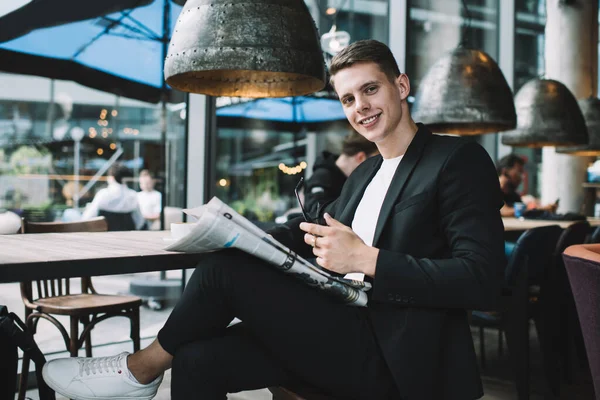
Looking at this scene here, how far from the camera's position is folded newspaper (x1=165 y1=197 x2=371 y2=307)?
1177mm

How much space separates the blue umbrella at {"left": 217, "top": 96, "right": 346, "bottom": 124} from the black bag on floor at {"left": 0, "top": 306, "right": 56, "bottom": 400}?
356cm

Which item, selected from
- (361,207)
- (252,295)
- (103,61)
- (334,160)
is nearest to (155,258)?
(252,295)

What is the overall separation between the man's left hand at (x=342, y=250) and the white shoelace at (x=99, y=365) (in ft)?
1.92

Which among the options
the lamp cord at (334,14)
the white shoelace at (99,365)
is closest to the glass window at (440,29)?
the lamp cord at (334,14)

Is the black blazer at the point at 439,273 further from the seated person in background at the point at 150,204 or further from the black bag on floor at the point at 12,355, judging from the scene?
the seated person in background at the point at 150,204

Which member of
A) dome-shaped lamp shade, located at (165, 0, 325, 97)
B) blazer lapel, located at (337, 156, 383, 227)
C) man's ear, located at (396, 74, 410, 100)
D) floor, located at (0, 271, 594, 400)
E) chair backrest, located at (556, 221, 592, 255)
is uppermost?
dome-shaped lamp shade, located at (165, 0, 325, 97)

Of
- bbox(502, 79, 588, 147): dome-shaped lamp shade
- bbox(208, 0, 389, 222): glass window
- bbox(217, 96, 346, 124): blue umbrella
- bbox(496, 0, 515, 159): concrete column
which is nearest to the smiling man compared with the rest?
bbox(502, 79, 588, 147): dome-shaped lamp shade

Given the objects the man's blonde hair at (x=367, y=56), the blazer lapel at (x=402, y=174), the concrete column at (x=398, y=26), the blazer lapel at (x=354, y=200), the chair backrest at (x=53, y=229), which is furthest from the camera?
the concrete column at (x=398, y=26)

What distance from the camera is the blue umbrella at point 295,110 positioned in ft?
17.1

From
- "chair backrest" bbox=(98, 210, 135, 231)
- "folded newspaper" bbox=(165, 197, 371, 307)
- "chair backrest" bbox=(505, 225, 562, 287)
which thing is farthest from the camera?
"chair backrest" bbox=(98, 210, 135, 231)

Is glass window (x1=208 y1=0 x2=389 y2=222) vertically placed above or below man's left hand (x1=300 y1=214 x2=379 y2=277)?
above

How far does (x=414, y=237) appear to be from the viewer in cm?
136

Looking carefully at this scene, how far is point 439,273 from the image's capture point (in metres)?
1.27

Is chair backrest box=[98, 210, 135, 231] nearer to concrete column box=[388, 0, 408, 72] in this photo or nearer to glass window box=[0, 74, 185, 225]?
glass window box=[0, 74, 185, 225]
